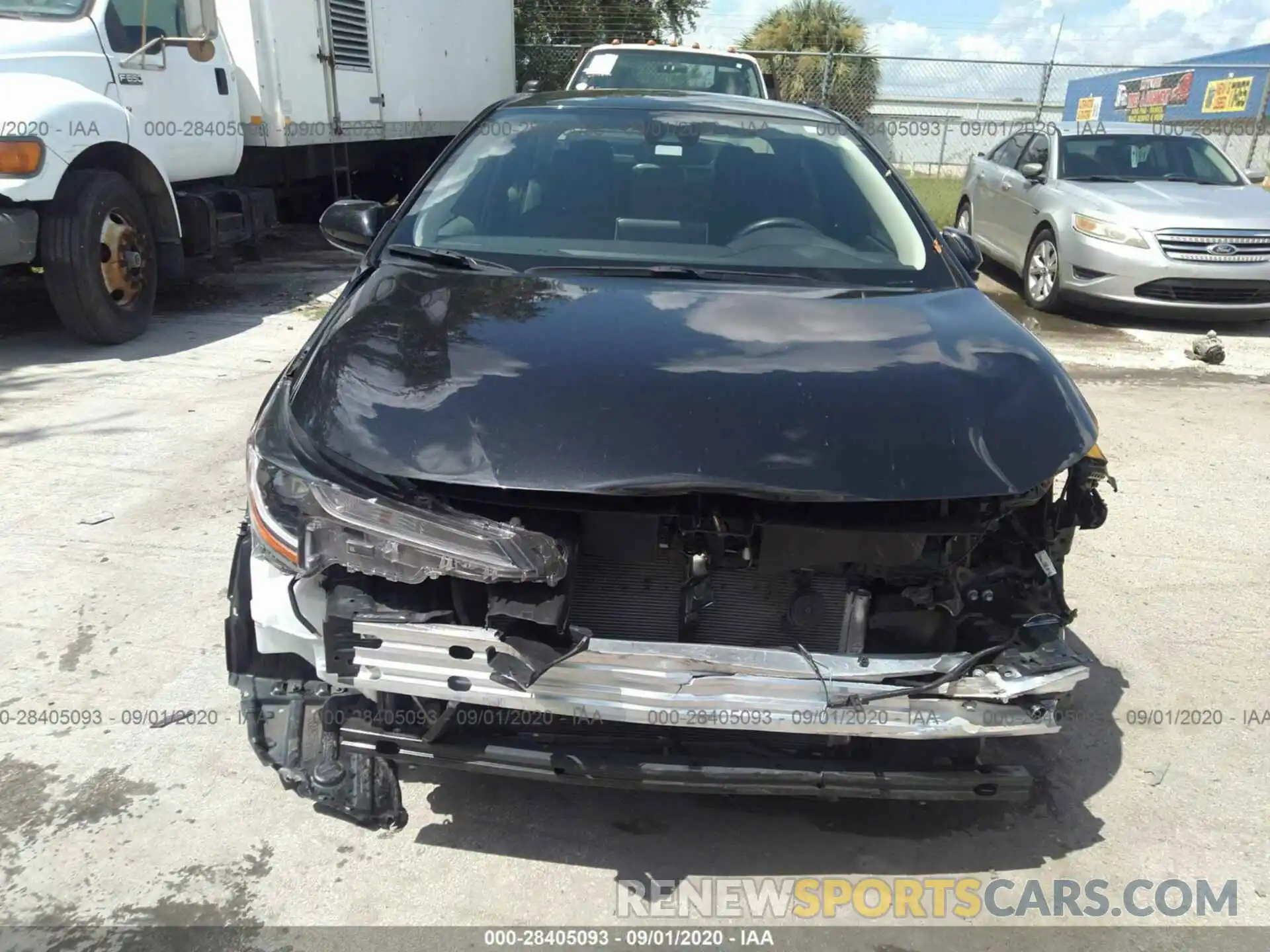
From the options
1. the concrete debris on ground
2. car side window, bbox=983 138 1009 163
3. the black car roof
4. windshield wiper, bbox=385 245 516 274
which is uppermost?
the black car roof

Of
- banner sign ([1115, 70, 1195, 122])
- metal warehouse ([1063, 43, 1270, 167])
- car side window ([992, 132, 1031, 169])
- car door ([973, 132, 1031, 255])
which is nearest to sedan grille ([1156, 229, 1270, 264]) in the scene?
car door ([973, 132, 1031, 255])

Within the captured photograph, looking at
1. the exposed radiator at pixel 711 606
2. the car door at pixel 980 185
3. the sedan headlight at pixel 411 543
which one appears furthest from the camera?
the car door at pixel 980 185

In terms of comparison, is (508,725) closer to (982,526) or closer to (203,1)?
(982,526)

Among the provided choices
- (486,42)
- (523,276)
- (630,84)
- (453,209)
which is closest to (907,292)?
(523,276)

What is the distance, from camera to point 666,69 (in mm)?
9594

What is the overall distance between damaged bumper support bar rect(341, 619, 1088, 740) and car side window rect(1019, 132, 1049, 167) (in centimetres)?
811

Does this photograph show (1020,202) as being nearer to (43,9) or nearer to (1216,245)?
(1216,245)

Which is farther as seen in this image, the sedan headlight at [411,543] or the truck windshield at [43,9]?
the truck windshield at [43,9]

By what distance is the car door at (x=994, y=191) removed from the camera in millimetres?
9375

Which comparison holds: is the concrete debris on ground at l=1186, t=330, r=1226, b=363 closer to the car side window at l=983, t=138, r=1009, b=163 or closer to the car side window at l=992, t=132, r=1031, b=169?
the car side window at l=992, t=132, r=1031, b=169

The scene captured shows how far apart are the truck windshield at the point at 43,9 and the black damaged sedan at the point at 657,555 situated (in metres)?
4.91

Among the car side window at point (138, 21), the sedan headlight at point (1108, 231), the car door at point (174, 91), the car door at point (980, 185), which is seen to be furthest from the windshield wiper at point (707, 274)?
the car door at point (980, 185)

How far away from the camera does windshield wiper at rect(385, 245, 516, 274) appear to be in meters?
2.90

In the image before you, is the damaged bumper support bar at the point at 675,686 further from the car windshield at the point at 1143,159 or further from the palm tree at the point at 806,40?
the palm tree at the point at 806,40
